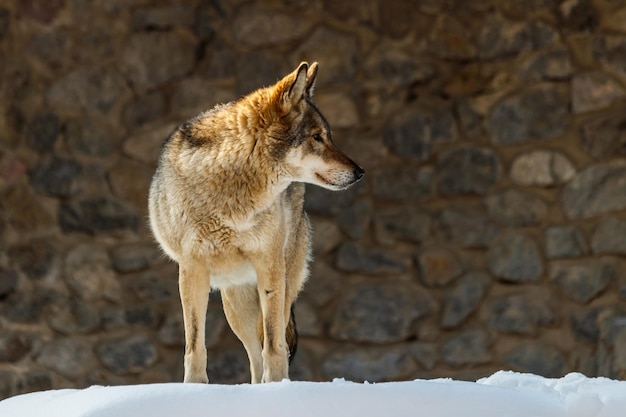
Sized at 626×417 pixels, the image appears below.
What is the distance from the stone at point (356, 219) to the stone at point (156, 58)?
4.22ft

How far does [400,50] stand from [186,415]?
426cm

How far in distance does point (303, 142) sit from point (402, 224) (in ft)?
9.32

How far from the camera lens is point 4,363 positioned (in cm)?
654

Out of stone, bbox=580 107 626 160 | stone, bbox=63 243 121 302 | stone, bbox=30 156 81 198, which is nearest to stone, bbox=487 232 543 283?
stone, bbox=580 107 626 160

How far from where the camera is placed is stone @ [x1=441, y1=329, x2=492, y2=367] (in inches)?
246

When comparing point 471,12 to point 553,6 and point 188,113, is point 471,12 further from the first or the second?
point 188,113

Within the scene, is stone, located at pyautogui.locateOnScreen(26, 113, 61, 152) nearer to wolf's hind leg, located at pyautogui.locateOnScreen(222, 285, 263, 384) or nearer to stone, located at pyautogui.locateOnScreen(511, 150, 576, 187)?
stone, located at pyautogui.locateOnScreen(511, 150, 576, 187)

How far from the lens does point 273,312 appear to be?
359 centimetres

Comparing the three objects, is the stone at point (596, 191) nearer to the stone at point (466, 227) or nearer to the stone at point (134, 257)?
the stone at point (466, 227)

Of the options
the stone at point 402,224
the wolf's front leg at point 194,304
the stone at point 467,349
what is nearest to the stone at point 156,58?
the stone at point 402,224

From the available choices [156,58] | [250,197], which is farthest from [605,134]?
[250,197]

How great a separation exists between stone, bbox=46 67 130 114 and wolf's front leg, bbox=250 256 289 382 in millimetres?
3270

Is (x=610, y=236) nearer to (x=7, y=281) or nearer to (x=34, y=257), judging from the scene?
(x=34, y=257)

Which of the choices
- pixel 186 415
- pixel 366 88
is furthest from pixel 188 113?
pixel 186 415
